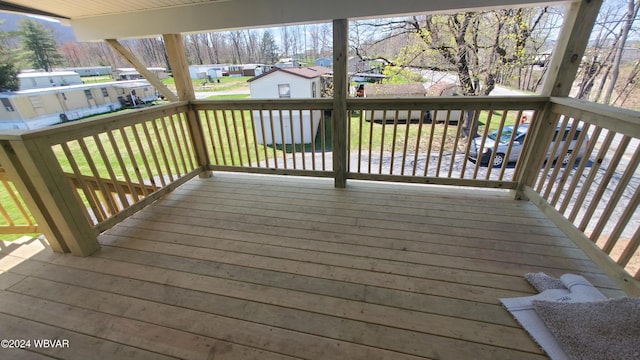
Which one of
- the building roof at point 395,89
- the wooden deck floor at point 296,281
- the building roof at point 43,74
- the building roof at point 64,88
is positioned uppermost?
the building roof at point 43,74

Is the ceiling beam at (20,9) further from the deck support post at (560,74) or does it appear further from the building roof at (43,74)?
the building roof at (43,74)

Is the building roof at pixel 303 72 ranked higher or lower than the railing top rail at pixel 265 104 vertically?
higher

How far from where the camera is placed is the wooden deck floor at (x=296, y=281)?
1.24 m

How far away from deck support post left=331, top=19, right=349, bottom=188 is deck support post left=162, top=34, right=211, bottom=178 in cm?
162

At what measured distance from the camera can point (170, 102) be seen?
278cm

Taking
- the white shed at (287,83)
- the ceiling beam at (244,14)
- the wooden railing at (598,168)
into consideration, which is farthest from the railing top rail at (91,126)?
the white shed at (287,83)

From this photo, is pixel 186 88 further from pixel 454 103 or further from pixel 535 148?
pixel 535 148


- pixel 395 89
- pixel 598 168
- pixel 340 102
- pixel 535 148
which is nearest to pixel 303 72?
pixel 395 89

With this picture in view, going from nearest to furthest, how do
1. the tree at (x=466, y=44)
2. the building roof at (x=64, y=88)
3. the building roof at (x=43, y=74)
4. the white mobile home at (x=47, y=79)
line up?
1. the tree at (x=466, y=44)
2. the building roof at (x=43, y=74)
3. the building roof at (x=64, y=88)
4. the white mobile home at (x=47, y=79)

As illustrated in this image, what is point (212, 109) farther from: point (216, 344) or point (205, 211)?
point (216, 344)

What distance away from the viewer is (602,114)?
159 cm

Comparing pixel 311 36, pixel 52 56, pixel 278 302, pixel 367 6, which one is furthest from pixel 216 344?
pixel 52 56

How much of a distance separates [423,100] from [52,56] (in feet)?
28.4

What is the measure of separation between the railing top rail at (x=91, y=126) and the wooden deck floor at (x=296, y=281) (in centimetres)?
83
